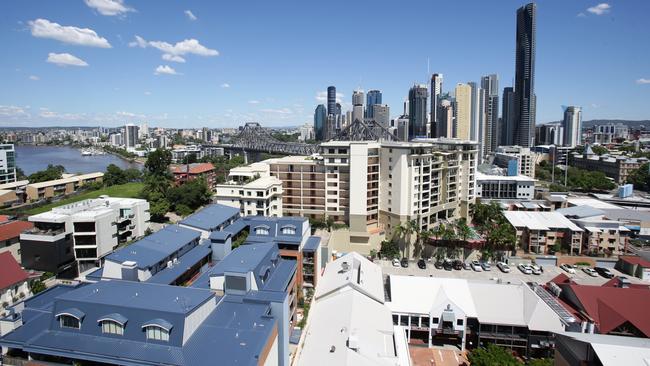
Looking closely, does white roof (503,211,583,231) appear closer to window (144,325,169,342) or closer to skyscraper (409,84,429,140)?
window (144,325,169,342)

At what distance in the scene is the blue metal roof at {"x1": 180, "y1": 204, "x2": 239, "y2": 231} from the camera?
15.1 metres

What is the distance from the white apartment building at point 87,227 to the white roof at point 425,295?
37.3 feet

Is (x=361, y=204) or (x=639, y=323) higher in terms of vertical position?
(x=361, y=204)

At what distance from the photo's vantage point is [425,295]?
12.9 metres

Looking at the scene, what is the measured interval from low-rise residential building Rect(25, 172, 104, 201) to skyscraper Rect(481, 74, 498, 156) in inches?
1981

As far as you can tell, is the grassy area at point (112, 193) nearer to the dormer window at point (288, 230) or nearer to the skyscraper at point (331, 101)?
the dormer window at point (288, 230)

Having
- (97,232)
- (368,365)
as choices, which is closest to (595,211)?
(368,365)

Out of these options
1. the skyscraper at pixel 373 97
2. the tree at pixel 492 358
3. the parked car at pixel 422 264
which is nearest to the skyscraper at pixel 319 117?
the skyscraper at pixel 373 97

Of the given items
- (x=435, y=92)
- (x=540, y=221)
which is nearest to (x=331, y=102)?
(x=435, y=92)

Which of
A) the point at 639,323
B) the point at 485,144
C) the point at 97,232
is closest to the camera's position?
the point at 639,323

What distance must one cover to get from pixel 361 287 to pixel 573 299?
6719 millimetres

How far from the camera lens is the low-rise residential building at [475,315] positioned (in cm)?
1146

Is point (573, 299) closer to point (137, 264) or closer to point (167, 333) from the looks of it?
point (167, 333)

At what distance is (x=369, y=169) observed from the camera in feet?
66.0
